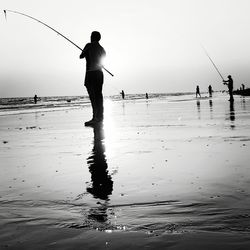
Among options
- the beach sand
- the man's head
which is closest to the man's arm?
the man's head

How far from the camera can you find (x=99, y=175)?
16.1 ft

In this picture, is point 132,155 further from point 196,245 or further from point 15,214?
point 196,245

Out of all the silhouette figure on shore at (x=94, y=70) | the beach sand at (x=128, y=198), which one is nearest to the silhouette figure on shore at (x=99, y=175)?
the beach sand at (x=128, y=198)

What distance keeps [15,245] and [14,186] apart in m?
1.88

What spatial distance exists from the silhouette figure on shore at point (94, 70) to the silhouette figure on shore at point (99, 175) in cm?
592

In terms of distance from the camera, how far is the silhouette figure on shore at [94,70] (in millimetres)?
13266

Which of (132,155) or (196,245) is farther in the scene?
(132,155)

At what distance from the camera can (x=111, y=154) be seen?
6.68 meters

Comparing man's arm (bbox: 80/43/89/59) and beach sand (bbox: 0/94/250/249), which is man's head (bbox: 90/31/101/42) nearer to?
man's arm (bbox: 80/43/89/59)

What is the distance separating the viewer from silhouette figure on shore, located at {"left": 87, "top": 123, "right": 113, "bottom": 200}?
13.3 ft

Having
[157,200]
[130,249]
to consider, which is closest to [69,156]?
[157,200]

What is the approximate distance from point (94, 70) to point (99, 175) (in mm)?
8816

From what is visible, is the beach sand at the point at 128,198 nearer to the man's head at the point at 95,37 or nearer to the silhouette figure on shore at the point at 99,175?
the silhouette figure on shore at the point at 99,175

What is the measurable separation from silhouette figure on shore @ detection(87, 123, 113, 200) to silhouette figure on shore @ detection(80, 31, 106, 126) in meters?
5.92
